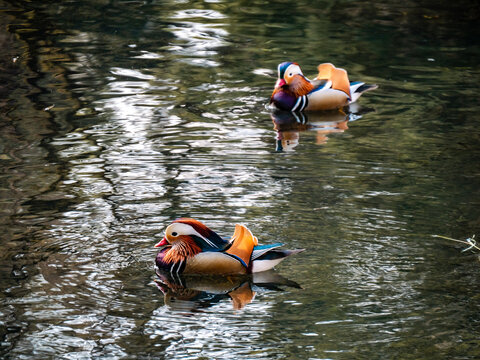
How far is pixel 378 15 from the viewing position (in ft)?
57.6

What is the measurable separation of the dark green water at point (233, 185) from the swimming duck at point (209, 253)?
0.64 ft

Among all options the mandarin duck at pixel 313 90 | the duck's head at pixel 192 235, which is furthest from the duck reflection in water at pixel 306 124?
the duck's head at pixel 192 235

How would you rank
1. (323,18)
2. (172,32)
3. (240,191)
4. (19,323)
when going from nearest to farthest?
(19,323), (240,191), (172,32), (323,18)

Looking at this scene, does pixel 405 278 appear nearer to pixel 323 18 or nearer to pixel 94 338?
pixel 94 338

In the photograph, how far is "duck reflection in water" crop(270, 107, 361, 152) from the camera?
10797 mm

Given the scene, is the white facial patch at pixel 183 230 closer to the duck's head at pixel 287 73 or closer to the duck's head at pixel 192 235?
the duck's head at pixel 192 235

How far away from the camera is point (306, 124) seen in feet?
38.4

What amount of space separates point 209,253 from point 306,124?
4874 millimetres

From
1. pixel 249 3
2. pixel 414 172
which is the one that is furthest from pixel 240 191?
pixel 249 3

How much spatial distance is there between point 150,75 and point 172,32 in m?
2.77

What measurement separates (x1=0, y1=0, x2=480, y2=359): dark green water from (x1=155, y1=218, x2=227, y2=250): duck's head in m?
0.35

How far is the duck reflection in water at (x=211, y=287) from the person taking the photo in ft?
22.0

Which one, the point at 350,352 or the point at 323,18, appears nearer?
the point at 350,352

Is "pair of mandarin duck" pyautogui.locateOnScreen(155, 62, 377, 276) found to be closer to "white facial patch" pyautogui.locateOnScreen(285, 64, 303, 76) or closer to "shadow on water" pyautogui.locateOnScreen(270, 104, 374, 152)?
"shadow on water" pyautogui.locateOnScreen(270, 104, 374, 152)
